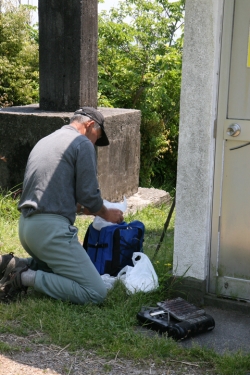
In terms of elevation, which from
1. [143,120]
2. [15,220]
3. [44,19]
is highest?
[44,19]

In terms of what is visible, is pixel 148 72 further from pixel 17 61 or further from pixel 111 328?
pixel 111 328

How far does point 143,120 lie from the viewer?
1123 centimetres

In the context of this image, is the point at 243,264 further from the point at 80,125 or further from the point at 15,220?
the point at 15,220

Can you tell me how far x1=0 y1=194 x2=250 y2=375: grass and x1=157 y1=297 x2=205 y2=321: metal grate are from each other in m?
0.20

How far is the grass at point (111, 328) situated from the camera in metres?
3.86

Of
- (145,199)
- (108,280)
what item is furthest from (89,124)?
(145,199)

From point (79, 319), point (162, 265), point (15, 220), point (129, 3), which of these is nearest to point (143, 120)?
point (129, 3)

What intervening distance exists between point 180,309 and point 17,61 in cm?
836

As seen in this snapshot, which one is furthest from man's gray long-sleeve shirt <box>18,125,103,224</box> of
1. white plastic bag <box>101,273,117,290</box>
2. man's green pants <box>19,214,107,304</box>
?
white plastic bag <box>101,273,117,290</box>

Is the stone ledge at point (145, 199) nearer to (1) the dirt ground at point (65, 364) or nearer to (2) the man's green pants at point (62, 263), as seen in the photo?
(2) the man's green pants at point (62, 263)

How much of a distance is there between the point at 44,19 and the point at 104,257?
13.4 feet

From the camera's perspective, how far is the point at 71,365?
3.75 m

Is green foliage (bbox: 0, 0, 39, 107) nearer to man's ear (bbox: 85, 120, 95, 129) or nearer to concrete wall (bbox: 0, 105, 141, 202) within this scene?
concrete wall (bbox: 0, 105, 141, 202)

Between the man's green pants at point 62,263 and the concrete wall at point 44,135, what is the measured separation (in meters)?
3.14
